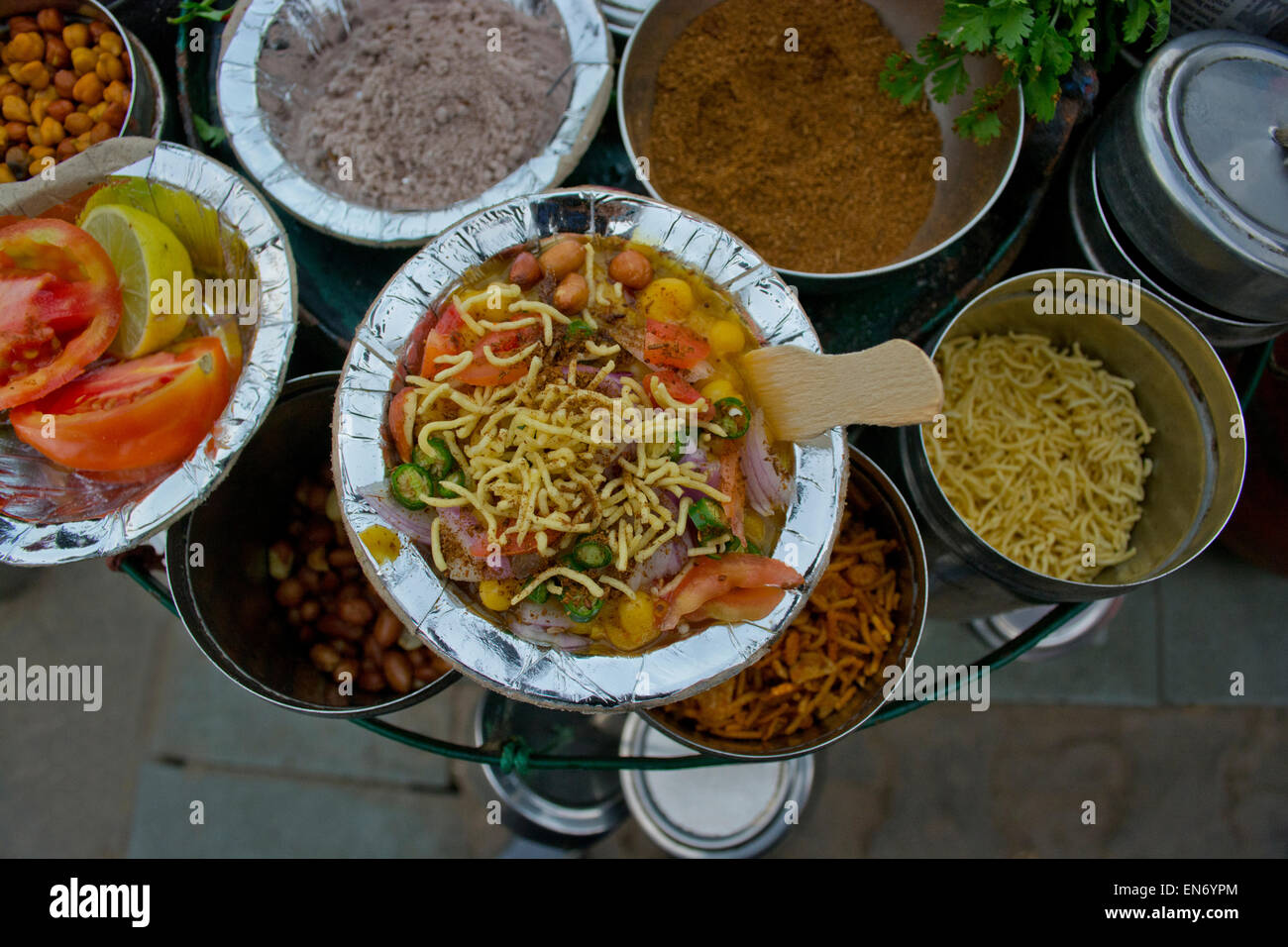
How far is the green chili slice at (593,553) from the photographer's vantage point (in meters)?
1.39

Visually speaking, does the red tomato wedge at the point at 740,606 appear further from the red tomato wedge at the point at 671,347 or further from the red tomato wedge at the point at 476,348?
the red tomato wedge at the point at 476,348

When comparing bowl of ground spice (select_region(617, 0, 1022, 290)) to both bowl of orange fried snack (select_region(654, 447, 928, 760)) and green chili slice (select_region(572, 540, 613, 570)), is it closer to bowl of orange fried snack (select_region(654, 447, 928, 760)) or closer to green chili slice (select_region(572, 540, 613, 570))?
bowl of orange fried snack (select_region(654, 447, 928, 760))

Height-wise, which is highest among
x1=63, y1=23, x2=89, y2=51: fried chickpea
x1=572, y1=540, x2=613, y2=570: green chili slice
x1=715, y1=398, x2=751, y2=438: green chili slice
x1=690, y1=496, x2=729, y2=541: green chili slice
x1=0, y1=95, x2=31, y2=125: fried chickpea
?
x1=63, y1=23, x2=89, y2=51: fried chickpea

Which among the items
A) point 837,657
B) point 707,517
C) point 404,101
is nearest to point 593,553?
point 707,517

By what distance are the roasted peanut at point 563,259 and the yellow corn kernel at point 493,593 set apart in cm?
61

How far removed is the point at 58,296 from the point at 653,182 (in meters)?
1.39

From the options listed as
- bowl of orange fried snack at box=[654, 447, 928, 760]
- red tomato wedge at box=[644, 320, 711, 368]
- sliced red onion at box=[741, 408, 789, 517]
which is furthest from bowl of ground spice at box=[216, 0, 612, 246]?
bowl of orange fried snack at box=[654, 447, 928, 760]

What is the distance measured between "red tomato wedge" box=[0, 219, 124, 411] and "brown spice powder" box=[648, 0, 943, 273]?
133cm

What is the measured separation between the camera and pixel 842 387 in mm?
1421

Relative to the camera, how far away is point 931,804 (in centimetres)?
301

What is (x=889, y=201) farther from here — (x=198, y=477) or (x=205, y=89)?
(x=205, y=89)

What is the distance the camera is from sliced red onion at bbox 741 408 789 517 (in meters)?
1.58
